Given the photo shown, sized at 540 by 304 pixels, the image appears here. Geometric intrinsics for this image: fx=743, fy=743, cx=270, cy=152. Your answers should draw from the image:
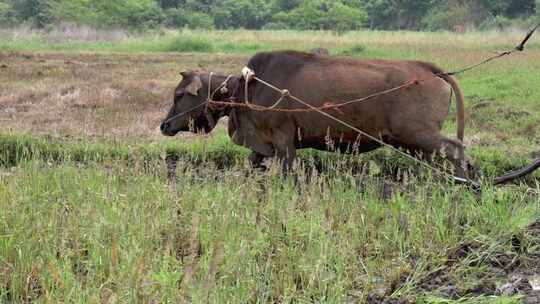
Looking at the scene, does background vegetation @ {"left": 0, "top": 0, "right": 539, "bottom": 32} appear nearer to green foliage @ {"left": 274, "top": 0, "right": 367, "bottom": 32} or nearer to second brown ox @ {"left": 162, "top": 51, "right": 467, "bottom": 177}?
green foliage @ {"left": 274, "top": 0, "right": 367, "bottom": 32}

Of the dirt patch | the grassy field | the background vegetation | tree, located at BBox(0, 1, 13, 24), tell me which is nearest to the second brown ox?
the grassy field

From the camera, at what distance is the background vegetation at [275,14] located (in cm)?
3634

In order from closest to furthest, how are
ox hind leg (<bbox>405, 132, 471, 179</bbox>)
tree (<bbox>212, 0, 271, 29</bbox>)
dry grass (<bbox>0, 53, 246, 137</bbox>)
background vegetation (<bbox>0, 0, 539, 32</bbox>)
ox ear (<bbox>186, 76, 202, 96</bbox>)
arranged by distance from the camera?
ox hind leg (<bbox>405, 132, 471, 179</bbox>), ox ear (<bbox>186, 76, 202, 96</bbox>), dry grass (<bbox>0, 53, 246, 137</bbox>), background vegetation (<bbox>0, 0, 539, 32</bbox>), tree (<bbox>212, 0, 271, 29</bbox>)

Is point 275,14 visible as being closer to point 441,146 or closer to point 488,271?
point 441,146

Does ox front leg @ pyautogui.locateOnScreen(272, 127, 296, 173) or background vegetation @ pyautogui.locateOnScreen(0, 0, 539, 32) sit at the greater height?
ox front leg @ pyautogui.locateOnScreen(272, 127, 296, 173)

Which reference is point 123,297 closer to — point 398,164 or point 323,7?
point 398,164

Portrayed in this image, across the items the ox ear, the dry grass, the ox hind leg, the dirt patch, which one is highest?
the ox ear

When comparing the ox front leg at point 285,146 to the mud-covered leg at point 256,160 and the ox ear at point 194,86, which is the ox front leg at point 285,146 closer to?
the mud-covered leg at point 256,160

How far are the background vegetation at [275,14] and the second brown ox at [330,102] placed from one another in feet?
90.4

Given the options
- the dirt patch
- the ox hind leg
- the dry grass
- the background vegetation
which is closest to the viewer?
the dirt patch

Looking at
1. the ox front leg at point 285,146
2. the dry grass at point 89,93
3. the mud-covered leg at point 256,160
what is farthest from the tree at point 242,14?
the ox front leg at point 285,146

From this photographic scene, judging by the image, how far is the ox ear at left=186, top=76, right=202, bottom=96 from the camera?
7498 mm

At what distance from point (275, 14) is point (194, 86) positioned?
42.3 m

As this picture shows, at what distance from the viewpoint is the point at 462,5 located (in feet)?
144
